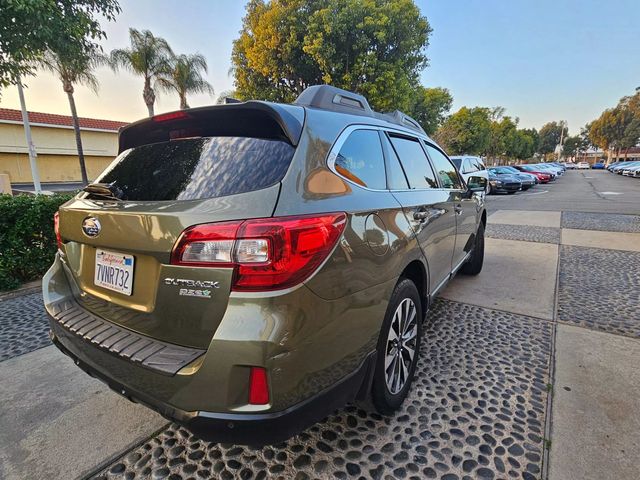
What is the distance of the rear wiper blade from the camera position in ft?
5.64

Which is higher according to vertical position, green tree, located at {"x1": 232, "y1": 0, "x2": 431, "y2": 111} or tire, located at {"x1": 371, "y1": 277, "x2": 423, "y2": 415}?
green tree, located at {"x1": 232, "y1": 0, "x2": 431, "y2": 111}

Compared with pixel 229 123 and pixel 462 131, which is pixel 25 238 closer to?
pixel 229 123

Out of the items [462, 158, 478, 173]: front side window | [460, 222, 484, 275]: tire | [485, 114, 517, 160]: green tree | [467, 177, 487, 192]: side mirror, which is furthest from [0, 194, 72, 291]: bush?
[485, 114, 517, 160]: green tree

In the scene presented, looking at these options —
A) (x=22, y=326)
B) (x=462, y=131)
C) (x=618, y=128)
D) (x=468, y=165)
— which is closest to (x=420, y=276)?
→ (x=22, y=326)

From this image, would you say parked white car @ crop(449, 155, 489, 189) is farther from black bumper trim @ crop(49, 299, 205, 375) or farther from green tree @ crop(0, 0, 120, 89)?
black bumper trim @ crop(49, 299, 205, 375)

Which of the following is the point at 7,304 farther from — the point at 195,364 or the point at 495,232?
the point at 495,232

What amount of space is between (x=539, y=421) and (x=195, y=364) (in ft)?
6.55

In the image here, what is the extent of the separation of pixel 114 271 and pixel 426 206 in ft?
6.41

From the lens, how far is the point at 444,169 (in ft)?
11.4

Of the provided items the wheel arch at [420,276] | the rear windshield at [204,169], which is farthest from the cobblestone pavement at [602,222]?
the rear windshield at [204,169]

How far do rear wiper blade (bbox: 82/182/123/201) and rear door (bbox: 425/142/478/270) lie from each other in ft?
8.17

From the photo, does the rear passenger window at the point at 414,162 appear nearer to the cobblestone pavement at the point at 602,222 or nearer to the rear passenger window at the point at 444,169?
the rear passenger window at the point at 444,169

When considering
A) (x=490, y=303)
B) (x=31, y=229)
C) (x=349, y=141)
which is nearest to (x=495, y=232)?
(x=490, y=303)

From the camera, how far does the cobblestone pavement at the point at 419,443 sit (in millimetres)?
1710
